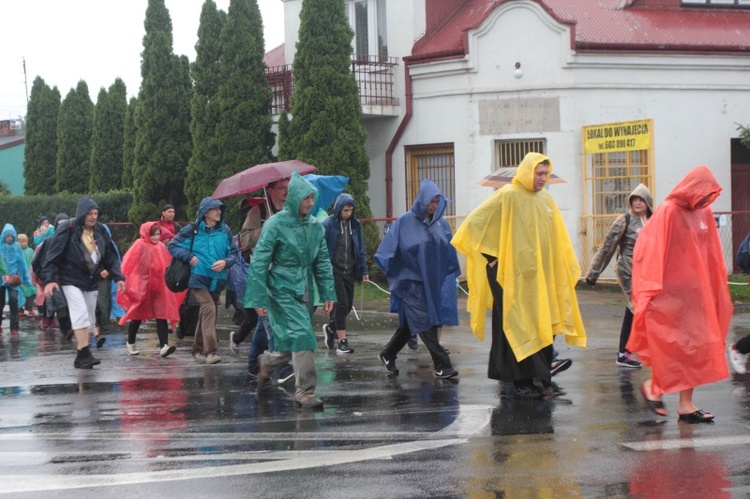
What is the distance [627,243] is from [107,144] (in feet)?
89.0

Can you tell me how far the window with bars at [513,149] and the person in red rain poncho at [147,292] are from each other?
901cm

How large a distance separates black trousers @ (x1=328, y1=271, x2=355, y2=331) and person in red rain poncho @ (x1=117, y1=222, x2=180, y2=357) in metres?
1.91

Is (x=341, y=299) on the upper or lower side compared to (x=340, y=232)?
lower

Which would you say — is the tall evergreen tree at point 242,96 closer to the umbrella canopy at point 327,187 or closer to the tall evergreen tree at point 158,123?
the tall evergreen tree at point 158,123

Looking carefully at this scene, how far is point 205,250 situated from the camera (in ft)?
37.8

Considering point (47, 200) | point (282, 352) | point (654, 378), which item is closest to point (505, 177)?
point (282, 352)

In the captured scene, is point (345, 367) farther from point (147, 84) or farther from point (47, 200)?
point (47, 200)

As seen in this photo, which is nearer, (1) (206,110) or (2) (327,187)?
(2) (327,187)

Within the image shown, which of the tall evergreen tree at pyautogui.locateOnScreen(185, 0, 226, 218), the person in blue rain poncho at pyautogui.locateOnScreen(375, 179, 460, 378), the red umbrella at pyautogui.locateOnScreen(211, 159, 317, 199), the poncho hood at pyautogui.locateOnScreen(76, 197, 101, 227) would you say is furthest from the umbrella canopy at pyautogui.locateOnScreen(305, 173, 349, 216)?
the tall evergreen tree at pyautogui.locateOnScreen(185, 0, 226, 218)

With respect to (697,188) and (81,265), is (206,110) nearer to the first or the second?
(81,265)

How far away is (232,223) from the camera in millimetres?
24141

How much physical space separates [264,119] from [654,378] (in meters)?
16.7

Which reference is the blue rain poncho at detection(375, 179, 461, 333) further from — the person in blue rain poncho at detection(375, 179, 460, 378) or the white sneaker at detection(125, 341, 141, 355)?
the white sneaker at detection(125, 341, 141, 355)

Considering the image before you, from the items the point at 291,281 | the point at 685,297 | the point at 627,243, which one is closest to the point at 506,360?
the point at 685,297
